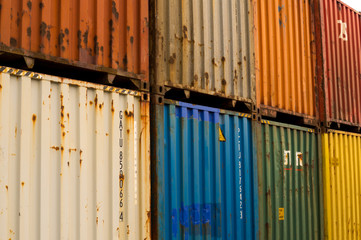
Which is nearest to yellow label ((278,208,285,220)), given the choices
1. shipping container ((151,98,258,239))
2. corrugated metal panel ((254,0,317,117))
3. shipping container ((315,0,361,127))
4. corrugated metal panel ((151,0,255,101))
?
shipping container ((151,98,258,239))

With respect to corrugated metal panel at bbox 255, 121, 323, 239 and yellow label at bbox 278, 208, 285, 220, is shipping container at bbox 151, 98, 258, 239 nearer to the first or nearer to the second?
corrugated metal panel at bbox 255, 121, 323, 239

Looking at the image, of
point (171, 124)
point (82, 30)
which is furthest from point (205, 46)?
point (82, 30)

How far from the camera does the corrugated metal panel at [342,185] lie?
353 inches

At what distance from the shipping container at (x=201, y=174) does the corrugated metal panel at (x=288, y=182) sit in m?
0.46

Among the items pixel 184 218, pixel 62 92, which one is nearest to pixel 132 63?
pixel 62 92

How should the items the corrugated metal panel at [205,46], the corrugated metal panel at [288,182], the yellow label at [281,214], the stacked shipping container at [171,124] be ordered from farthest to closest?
the yellow label at [281,214], the corrugated metal panel at [288,182], the corrugated metal panel at [205,46], the stacked shipping container at [171,124]

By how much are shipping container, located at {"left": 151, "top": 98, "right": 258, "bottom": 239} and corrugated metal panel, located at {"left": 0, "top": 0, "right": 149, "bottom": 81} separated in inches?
31.9

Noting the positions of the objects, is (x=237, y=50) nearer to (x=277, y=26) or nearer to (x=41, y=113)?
(x=277, y=26)

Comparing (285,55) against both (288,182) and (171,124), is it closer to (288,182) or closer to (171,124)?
(288,182)

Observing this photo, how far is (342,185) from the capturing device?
9.48 meters

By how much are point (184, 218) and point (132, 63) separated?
2.13 metres

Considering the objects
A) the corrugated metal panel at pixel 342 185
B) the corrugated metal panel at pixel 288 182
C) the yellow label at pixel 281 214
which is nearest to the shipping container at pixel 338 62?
the corrugated metal panel at pixel 342 185

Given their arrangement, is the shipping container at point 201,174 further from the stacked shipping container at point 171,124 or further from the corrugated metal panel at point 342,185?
the corrugated metal panel at point 342,185

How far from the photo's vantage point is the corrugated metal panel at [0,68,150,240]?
12.6ft
